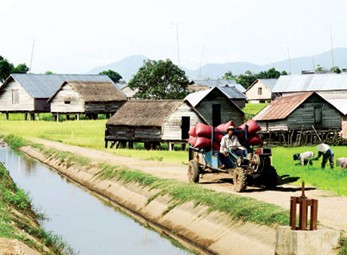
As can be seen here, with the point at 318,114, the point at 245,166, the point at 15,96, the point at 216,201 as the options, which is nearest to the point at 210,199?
the point at 216,201

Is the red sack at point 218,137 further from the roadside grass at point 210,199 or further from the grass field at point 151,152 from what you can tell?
the grass field at point 151,152

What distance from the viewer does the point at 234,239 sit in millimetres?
17859

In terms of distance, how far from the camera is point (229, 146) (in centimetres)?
2398

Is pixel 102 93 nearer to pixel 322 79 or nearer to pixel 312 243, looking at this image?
pixel 322 79

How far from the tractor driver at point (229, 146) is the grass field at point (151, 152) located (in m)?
2.96

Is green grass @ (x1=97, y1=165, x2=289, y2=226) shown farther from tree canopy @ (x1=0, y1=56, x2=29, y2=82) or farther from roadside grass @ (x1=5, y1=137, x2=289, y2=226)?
tree canopy @ (x1=0, y1=56, x2=29, y2=82)

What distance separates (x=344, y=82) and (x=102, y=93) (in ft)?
92.3

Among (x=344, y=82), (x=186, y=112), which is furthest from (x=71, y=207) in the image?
(x=344, y=82)

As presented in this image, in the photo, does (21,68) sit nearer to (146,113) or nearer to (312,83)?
(312,83)

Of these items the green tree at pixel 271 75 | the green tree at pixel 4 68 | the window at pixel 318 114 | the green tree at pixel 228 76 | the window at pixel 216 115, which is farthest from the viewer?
the green tree at pixel 228 76

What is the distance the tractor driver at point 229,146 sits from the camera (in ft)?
78.4

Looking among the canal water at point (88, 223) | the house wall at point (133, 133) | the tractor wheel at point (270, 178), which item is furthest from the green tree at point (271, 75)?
the tractor wheel at point (270, 178)

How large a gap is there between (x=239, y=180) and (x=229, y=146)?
149 centimetres

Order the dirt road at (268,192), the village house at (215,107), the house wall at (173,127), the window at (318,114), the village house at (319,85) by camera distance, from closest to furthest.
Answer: the dirt road at (268,192) < the house wall at (173,127) < the village house at (215,107) < the window at (318,114) < the village house at (319,85)
